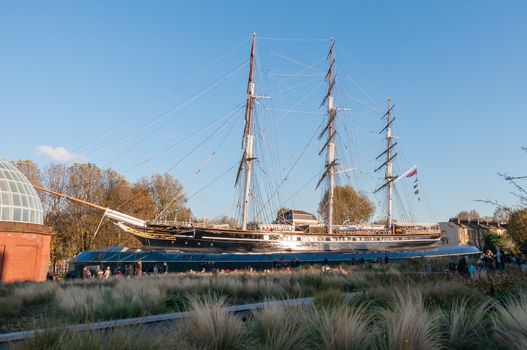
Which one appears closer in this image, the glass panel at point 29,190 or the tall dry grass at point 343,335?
the tall dry grass at point 343,335

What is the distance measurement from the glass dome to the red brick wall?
0.89 metres

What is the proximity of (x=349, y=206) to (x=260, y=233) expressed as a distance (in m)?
49.6

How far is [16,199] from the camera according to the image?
2830 cm

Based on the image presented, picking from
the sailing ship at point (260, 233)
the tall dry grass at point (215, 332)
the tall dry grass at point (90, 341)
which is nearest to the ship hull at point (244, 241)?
the sailing ship at point (260, 233)

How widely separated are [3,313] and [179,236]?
32870 millimetres

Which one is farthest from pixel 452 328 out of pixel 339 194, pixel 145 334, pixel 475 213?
pixel 475 213

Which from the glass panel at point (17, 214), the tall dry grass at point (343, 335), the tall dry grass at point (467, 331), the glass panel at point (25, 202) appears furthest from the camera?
the glass panel at point (25, 202)

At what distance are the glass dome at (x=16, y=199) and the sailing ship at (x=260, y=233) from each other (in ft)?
32.8

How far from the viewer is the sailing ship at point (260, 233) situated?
45.3m

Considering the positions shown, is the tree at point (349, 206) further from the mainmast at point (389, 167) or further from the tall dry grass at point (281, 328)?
the tall dry grass at point (281, 328)

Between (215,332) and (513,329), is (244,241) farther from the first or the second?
(513,329)

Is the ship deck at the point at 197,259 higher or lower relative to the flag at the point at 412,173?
lower

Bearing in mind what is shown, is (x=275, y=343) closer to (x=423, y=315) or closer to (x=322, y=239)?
(x=423, y=315)

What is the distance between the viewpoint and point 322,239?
2061 inches
